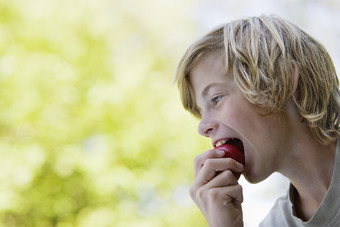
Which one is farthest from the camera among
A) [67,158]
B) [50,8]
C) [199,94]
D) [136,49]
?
[136,49]

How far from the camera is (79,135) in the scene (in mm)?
2641

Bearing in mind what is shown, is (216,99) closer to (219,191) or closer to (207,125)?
(207,125)

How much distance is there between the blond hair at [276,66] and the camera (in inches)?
36.9

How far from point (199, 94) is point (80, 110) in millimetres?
1798

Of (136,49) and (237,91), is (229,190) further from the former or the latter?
(136,49)

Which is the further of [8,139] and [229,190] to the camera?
[8,139]

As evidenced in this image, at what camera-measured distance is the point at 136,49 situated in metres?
3.07

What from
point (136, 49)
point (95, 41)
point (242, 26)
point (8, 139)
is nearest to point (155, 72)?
point (136, 49)

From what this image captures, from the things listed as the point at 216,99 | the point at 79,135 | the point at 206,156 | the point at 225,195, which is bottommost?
the point at 225,195

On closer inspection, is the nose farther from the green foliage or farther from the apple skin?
the green foliage

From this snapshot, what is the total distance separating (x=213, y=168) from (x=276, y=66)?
269mm

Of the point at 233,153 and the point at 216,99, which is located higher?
the point at 216,99

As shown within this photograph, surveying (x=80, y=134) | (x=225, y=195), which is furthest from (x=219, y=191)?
(x=80, y=134)

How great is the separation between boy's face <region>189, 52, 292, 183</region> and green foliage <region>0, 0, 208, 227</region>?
1642 millimetres
